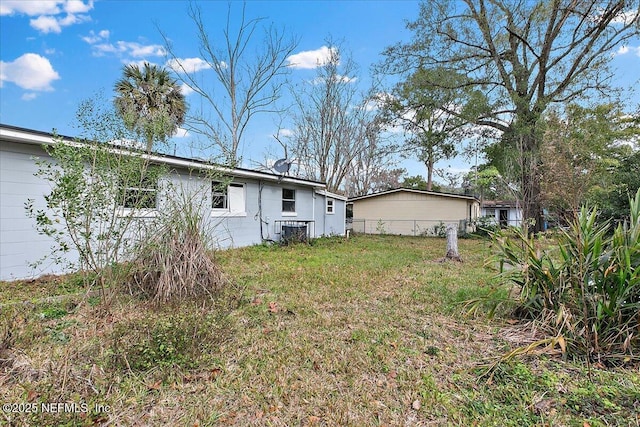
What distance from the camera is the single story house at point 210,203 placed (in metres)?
5.07

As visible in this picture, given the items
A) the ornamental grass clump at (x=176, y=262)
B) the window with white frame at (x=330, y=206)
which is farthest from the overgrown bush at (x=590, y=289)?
the window with white frame at (x=330, y=206)

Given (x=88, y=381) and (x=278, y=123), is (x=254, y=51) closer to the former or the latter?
(x=278, y=123)

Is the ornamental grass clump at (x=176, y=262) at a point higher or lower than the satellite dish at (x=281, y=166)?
lower

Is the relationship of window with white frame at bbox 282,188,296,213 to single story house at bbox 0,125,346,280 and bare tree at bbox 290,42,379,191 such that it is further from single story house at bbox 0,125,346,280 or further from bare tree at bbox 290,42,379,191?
bare tree at bbox 290,42,379,191

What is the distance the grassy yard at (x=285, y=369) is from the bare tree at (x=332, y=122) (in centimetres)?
1708

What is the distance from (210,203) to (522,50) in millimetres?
14656

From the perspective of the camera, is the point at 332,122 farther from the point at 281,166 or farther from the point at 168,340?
the point at 168,340

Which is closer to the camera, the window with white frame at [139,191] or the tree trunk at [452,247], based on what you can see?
the window with white frame at [139,191]

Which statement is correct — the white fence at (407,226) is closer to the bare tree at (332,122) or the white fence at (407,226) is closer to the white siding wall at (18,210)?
the bare tree at (332,122)

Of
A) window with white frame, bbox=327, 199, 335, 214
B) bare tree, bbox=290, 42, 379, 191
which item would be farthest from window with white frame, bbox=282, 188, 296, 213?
bare tree, bbox=290, 42, 379, 191

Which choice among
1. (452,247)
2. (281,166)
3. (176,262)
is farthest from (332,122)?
(176,262)

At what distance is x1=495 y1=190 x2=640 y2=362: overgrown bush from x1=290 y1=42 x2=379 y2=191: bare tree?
56.5 ft

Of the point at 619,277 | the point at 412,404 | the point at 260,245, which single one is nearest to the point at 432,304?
the point at 619,277

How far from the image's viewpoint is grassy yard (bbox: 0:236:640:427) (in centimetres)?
200
